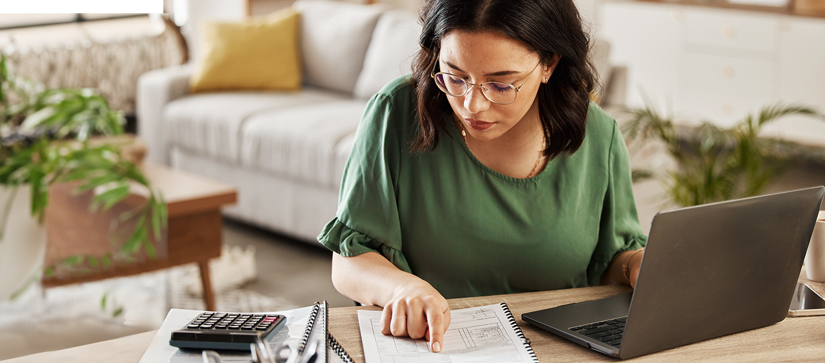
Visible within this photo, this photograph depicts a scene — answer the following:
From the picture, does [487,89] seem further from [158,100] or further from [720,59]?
[720,59]

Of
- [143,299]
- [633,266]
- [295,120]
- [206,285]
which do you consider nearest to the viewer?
[633,266]

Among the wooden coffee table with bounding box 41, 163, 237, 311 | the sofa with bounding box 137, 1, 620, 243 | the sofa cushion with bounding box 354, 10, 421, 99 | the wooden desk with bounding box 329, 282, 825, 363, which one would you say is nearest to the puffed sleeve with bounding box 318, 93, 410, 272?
the wooden desk with bounding box 329, 282, 825, 363

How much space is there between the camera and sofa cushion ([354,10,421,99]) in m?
3.37

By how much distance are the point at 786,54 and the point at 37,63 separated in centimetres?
392

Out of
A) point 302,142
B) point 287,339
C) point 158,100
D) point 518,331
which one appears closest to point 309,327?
point 287,339

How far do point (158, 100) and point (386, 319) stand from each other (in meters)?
3.02

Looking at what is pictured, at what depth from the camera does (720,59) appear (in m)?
4.44

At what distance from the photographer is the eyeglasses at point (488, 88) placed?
1020mm

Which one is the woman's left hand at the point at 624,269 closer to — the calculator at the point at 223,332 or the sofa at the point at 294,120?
the calculator at the point at 223,332

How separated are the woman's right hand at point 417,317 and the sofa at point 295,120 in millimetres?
1924

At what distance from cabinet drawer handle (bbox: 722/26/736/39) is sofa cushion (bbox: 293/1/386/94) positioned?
6.66 ft

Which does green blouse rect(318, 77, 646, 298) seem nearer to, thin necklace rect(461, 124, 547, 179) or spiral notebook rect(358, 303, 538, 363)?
thin necklace rect(461, 124, 547, 179)

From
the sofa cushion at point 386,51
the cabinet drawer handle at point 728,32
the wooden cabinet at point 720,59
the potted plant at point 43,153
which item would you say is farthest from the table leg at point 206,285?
the cabinet drawer handle at point 728,32

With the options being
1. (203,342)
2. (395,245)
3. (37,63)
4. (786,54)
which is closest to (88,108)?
(395,245)
